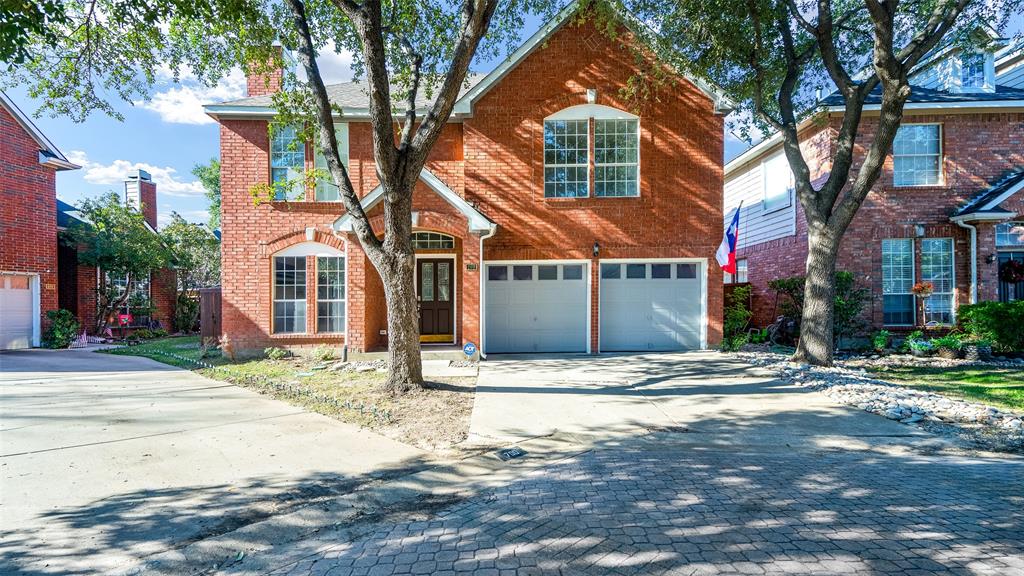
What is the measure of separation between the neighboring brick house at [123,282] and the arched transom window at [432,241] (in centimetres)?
1251

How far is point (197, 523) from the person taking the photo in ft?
12.0

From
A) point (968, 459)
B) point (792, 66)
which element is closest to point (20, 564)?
point (968, 459)

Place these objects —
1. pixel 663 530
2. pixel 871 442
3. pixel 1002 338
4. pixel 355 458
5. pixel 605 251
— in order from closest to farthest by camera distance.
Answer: pixel 663 530
pixel 355 458
pixel 871 442
pixel 1002 338
pixel 605 251

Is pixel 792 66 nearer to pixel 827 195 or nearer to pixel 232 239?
pixel 827 195

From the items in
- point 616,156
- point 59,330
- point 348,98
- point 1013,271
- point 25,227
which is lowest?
point 59,330

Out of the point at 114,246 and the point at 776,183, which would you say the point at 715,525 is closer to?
the point at 776,183

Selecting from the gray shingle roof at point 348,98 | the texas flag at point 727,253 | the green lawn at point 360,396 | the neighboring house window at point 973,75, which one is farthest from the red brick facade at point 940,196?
the green lawn at point 360,396

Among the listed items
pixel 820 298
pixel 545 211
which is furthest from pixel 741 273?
pixel 545 211

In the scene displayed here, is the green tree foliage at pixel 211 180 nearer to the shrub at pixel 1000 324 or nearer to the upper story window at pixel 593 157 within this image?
the upper story window at pixel 593 157

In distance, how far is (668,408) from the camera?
274 inches

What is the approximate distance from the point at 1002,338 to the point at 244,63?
17.8 m

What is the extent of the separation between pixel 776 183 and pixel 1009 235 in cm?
593

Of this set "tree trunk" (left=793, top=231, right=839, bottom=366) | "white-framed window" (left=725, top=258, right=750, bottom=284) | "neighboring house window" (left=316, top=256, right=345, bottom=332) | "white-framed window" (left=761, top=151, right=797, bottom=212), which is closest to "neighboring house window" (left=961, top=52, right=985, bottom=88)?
"white-framed window" (left=761, top=151, right=797, bottom=212)

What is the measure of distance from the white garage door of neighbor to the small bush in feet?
28.5
